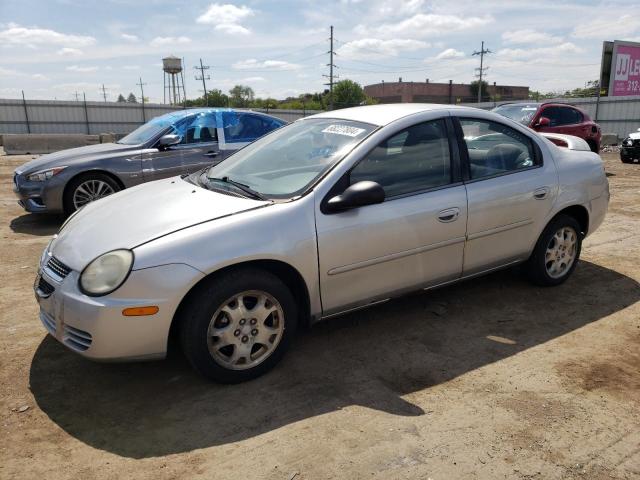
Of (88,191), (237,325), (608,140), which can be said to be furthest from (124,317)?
(608,140)

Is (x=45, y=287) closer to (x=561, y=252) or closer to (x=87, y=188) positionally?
(x=561, y=252)

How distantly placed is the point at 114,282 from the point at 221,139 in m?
5.34

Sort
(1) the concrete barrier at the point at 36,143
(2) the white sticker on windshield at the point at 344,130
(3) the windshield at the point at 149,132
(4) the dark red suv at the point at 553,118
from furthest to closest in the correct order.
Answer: (1) the concrete barrier at the point at 36,143 → (4) the dark red suv at the point at 553,118 → (3) the windshield at the point at 149,132 → (2) the white sticker on windshield at the point at 344,130

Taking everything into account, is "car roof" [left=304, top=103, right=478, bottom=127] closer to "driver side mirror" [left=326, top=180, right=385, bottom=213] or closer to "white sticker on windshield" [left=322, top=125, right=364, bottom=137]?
"white sticker on windshield" [left=322, top=125, right=364, bottom=137]

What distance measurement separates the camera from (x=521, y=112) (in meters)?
11.0

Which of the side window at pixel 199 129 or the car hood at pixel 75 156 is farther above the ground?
the side window at pixel 199 129

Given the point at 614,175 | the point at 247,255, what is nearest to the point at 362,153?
the point at 247,255

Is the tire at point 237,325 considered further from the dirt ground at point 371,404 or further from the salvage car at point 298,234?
the dirt ground at point 371,404

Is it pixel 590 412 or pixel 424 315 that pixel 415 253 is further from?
pixel 590 412

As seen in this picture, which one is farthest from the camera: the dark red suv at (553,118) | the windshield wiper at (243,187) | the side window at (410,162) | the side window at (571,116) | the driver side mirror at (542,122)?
the side window at (571,116)

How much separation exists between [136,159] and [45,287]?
14.8 feet

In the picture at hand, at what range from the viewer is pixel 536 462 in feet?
8.00

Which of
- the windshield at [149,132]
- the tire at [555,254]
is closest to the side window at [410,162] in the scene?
the tire at [555,254]

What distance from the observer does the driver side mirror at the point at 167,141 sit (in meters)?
7.32
